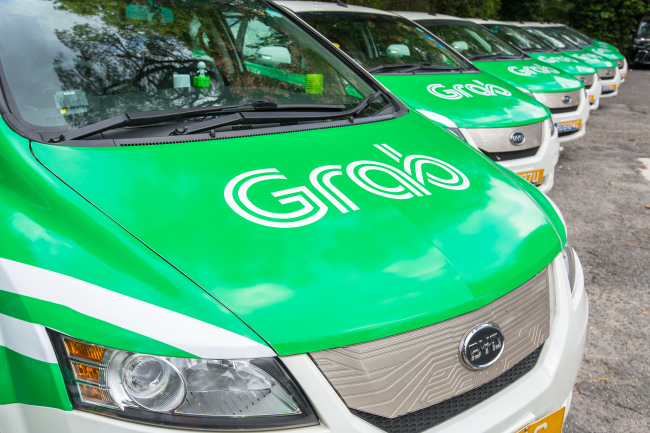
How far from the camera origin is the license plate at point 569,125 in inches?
258

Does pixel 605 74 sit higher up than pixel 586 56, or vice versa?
pixel 586 56

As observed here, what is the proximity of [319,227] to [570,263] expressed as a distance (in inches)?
39.7

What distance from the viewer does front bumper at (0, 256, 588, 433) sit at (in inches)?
50.0

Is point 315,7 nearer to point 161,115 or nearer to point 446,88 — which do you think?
point 446,88

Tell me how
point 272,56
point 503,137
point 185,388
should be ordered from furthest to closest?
point 503,137, point 272,56, point 185,388

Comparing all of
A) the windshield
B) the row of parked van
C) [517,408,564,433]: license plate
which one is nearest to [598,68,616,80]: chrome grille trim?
the row of parked van

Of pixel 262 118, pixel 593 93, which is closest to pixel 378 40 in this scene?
pixel 262 118

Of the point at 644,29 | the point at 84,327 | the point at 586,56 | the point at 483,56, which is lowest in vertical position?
the point at 644,29

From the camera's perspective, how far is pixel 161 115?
1947 mm

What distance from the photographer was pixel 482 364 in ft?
4.89

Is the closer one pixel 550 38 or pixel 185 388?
pixel 185 388

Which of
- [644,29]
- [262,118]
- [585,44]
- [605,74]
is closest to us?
[262,118]

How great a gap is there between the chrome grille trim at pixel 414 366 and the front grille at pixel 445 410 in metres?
0.02

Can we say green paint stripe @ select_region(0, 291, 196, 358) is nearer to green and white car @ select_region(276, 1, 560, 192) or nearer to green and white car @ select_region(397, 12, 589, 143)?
green and white car @ select_region(276, 1, 560, 192)
